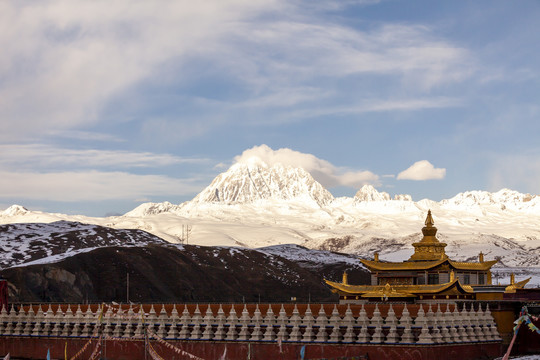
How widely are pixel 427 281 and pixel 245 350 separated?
19210mm

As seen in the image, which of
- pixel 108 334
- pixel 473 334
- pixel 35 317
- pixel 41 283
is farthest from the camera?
pixel 41 283

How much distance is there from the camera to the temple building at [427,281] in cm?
6372

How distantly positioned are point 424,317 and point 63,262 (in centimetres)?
14261

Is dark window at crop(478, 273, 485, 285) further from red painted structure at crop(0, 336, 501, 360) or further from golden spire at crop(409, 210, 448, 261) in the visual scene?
red painted structure at crop(0, 336, 501, 360)

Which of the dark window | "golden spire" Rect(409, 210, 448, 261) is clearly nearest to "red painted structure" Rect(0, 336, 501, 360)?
"golden spire" Rect(409, 210, 448, 261)

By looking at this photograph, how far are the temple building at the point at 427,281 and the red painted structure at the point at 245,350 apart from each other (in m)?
7.21

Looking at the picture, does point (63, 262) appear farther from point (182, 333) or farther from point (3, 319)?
point (182, 333)

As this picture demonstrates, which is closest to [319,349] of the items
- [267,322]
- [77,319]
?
[267,322]

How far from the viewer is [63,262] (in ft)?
594

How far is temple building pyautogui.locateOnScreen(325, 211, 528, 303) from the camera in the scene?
2509 inches

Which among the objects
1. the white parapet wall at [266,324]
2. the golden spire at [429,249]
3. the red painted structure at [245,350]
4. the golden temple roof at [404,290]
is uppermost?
the golden spire at [429,249]

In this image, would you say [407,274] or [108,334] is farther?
[407,274]

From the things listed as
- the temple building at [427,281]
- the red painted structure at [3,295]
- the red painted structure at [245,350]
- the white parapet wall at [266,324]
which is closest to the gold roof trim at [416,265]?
the temple building at [427,281]

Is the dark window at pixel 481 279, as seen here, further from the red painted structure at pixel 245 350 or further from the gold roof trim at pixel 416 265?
the red painted structure at pixel 245 350
